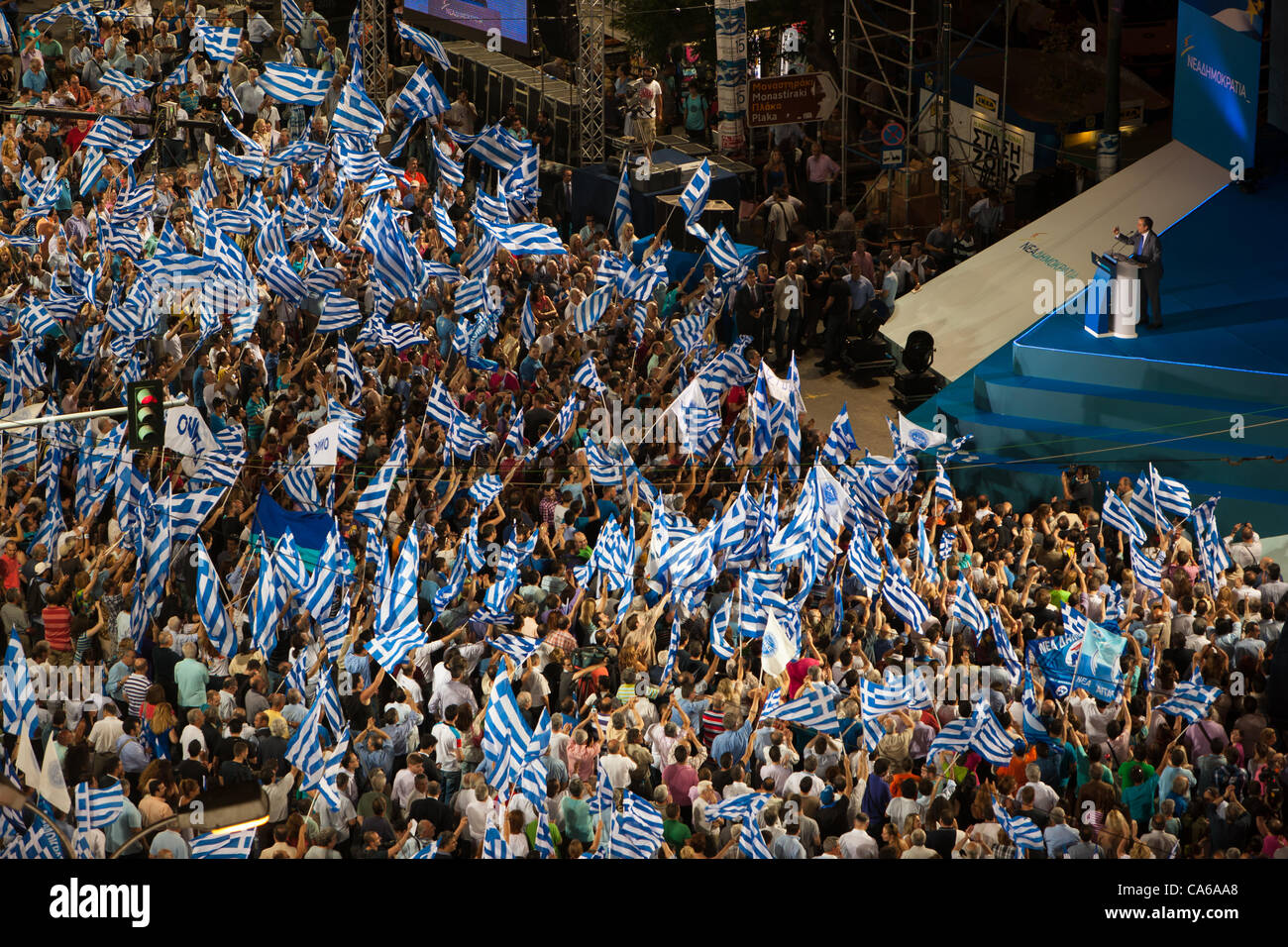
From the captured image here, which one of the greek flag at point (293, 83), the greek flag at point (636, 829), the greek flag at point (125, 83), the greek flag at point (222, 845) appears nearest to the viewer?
the greek flag at point (222, 845)

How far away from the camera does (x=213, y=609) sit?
1614 centimetres

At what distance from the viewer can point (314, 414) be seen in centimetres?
2075

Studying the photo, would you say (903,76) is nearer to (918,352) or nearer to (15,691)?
(918,352)

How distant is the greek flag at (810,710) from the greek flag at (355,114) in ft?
41.2

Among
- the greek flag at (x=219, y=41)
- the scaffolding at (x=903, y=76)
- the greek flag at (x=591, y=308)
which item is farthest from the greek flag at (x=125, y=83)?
the scaffolding at (x=903, y=76)

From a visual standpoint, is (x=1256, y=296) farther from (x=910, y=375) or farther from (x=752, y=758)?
(x=752, y=758)

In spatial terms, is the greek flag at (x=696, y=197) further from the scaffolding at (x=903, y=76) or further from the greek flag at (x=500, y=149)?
the scaffolding at (x=903, y=76)

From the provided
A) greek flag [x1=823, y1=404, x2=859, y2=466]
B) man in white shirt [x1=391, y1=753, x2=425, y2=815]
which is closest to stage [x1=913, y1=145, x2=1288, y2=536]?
greek flag [x1=823, y1=404, x2=859, y2=466]

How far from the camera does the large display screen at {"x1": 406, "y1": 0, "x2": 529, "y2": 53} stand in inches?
1300

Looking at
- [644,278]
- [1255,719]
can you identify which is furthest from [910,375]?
[1255,719]

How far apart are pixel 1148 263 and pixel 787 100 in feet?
26.1

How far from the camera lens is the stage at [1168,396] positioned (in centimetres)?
2320

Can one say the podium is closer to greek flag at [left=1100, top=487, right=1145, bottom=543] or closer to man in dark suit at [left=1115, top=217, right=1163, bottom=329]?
man in dark suit at [left=1115, top=217, right=1163, bottom=329]

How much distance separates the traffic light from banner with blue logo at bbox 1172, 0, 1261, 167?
721 inches
